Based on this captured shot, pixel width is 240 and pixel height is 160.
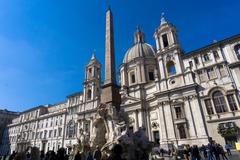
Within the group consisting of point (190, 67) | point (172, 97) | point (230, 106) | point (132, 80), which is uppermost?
point (132, 80)

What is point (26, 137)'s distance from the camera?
53.1 metres

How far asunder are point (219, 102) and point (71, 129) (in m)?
33.4

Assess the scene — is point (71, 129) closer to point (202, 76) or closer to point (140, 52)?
point (140, 52)

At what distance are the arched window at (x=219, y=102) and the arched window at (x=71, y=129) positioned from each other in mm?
31735

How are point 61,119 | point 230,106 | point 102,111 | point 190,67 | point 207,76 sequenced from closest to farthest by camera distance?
point 102,111, point 230,106, point 207,76, point 190,67, point 61,119

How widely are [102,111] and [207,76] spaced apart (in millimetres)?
18470

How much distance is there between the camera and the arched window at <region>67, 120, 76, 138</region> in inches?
1599

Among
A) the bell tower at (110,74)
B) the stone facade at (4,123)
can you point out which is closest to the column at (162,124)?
the bell tower at (110,74)

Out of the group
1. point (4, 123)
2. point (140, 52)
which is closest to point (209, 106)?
point (140, 52)

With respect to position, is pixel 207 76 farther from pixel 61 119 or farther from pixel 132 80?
pixel 61 119

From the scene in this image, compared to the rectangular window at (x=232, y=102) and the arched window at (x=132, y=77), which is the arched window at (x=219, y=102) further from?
the arched window at (x=132, y=77)

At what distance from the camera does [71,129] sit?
41.5 metres

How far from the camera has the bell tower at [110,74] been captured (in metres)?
14.8

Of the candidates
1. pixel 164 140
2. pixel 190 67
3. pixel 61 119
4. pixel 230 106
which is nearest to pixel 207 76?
pixel 190 67
